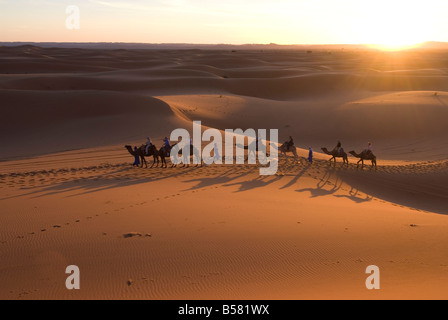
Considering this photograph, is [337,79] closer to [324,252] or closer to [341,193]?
[341,193]

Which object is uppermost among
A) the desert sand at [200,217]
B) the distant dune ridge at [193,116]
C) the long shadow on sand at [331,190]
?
the distant dune ridge at [193,116]

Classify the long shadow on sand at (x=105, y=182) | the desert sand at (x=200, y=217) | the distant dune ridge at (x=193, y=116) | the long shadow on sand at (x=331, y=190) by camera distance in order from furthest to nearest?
the distant dune ridge at (x=193, y=116), the long shadow on sand at (x=331, y=190), the long shadow on sand at (x=105, y=182), the desert sand at (x=200, y=217)

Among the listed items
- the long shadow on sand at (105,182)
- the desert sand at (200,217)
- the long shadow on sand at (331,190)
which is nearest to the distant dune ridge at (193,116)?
the desert sand at (200,217)

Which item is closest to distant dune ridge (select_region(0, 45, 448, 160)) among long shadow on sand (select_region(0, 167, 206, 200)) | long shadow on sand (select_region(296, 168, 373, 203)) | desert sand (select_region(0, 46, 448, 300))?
desert sand (select_region(0, 46, 448, 300))

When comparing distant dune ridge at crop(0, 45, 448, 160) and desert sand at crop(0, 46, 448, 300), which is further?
distant dune ridge at crop(0, 45, 448, 160)

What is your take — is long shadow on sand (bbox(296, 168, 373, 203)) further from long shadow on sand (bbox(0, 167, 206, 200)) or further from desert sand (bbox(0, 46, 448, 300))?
long shadow on sand (bbox(0, 167, 206, 200))

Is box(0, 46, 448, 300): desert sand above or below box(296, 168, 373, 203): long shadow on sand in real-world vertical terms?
above

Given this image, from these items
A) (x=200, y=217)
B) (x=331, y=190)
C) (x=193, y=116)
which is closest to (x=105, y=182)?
(x=200, y=217)

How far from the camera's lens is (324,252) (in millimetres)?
8414

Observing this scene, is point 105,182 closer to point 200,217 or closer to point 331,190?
point 200,217

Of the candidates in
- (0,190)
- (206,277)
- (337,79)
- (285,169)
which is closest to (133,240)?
(206,277)

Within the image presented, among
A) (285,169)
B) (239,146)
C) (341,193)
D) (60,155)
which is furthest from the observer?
(239,146)

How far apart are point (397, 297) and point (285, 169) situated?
37.0ft

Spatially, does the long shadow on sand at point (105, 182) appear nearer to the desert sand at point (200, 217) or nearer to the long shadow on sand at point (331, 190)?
the desert sand at point (200, 217)
